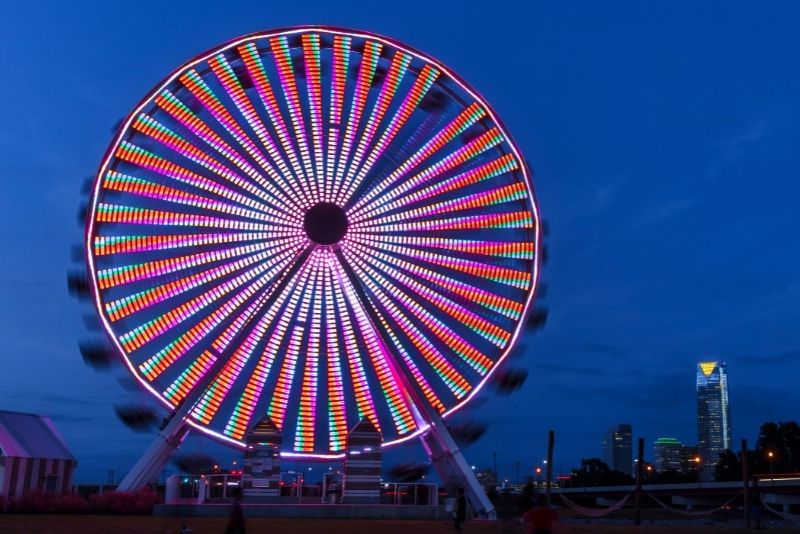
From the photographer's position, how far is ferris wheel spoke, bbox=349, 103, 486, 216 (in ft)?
90.5

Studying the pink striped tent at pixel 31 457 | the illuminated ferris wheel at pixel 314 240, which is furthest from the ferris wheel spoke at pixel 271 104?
the pink striped tent at pixel 31 457

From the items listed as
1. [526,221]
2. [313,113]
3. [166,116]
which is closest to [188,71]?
[166,116]

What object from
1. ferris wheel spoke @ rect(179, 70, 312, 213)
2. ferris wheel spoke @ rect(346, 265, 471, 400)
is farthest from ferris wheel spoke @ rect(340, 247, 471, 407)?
ferris wheel spoke @ rect(179, 70, 312, 213)

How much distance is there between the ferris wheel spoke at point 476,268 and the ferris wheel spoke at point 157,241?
11.4 feet

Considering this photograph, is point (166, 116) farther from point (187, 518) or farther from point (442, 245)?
point (187, 518)

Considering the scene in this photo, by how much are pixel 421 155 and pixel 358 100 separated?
2.45 meters

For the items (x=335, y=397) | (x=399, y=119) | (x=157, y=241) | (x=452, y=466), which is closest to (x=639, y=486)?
(x=452, y=466)

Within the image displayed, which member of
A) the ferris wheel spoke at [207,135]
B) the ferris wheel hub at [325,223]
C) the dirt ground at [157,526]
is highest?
the ferris wheel spoke at [207,135]

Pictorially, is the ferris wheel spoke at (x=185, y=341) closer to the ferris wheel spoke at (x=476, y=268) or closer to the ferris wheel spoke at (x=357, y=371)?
the ferris wheel spoke at (x=357, y=371)

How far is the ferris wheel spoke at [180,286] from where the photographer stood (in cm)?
2498

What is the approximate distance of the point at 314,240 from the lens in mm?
27188

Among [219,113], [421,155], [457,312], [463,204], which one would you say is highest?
[219,113]

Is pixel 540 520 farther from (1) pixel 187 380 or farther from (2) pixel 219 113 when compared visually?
(2) pixel 219 113

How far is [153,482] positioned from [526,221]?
13.1m
